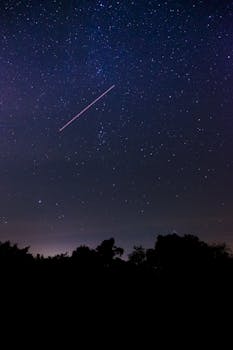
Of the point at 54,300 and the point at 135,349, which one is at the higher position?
the point at 54,300

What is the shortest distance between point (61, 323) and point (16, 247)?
6.33 m

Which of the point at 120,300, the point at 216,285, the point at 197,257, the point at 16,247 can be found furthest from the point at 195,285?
the point at 197,257

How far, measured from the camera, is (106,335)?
1315cm

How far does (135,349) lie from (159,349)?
0.77 m

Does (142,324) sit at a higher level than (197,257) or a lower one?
lower

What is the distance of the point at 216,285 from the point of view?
61.7 ft

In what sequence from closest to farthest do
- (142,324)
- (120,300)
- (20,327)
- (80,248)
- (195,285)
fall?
1. (20,327)
2. (142,324)
3. (120,300)
4. (195,285)
5. (80,248)

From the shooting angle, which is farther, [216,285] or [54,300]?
[216,285]

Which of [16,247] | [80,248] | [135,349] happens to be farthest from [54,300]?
[80,248]

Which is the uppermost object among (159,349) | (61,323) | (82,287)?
(82,287)

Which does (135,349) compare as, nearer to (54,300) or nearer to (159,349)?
(159,349)

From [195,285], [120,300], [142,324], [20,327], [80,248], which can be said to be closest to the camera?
A: [20,327]

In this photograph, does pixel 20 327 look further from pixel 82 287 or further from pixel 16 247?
pixel 16 247

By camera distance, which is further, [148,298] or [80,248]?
[80,248]
